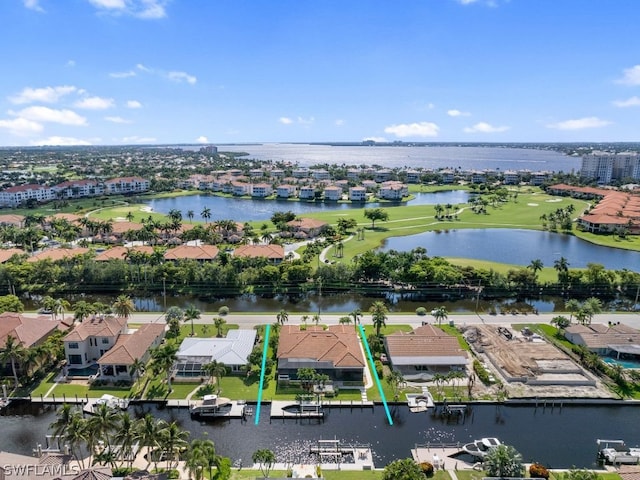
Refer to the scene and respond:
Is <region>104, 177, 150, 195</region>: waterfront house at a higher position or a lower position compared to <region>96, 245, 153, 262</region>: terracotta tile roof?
higher

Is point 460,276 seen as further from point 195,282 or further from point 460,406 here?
point 195,282

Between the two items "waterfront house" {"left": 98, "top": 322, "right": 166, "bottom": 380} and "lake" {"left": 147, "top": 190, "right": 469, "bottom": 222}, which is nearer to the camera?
"waterfront house" {"left": 98, "top": 322, "right": 166, "bottom": 380}

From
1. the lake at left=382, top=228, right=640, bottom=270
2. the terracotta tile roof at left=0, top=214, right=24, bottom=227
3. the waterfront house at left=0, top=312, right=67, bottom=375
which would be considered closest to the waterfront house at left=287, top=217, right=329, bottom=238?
the lake at left=382, top=228, right=640, bottom=270

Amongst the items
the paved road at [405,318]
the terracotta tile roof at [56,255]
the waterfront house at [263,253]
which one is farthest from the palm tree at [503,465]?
the terracotta tile roof at [56,255]

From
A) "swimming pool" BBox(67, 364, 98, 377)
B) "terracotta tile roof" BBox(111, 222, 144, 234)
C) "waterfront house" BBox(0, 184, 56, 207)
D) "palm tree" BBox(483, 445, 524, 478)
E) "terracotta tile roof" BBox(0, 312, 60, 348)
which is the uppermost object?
"waterfront house" BBox(0, 184, 56, 207)

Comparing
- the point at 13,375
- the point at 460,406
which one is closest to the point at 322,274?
the point at 460,406

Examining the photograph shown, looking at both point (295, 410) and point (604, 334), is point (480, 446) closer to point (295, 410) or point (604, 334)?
point (295, 410)

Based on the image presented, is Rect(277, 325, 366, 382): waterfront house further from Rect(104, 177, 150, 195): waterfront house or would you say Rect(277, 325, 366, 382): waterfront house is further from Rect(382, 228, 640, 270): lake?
Rect(104, 177, 150, 195): waterfront house
